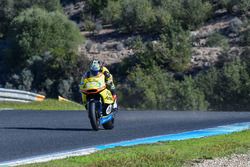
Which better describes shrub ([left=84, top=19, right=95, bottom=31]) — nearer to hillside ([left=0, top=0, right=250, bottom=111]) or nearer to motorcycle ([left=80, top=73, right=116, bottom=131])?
hillside ([left=0, top=0, right=250, bottom=111])

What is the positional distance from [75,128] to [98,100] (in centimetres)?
134

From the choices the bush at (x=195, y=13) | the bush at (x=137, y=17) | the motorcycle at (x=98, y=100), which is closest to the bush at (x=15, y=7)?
the bush at (x=137, y=17)

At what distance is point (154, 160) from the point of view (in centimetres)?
1230

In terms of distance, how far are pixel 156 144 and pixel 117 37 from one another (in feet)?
166

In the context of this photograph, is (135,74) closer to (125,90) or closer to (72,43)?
(125,90)

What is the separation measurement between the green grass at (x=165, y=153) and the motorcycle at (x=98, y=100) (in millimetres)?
2923

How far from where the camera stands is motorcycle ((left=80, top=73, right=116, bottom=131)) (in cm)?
1742

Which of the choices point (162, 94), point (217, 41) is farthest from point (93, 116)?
point (217, 41)

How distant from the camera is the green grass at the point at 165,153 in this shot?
1198cm

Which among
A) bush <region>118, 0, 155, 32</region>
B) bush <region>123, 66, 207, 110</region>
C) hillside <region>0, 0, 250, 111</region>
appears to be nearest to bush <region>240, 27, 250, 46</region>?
hillside <region>0, 0, 250, 111</region>

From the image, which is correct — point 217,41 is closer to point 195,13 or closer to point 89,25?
point 195,13

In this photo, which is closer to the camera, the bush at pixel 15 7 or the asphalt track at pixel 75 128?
the asphalt track at pixel 75 128

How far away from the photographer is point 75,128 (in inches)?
736

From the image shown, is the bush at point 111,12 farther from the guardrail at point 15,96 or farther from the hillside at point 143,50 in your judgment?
the guardrail at point 15,96
